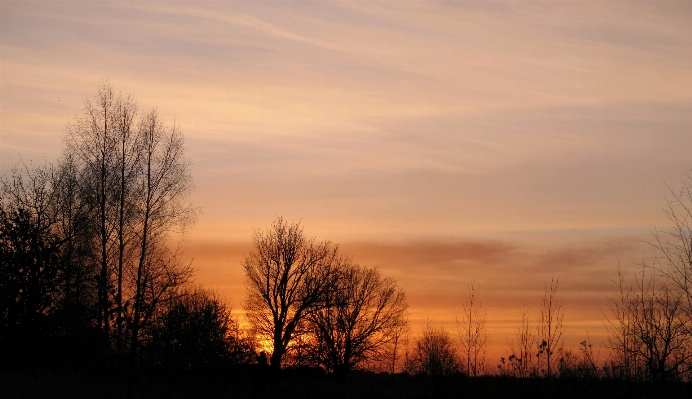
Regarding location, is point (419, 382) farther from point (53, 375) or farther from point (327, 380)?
point (53, 375)

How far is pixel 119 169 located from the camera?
38.6 m

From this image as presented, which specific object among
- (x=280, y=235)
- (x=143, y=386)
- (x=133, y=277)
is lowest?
(x=143, y=386)

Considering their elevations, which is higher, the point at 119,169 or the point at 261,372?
the point at 119,169

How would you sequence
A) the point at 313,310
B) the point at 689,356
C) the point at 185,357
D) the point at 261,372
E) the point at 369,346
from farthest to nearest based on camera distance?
1. the point at 369,346
2. the point at 313,310
3. the point at 185,357
4. the point at 261,372
5. the point at 689,356

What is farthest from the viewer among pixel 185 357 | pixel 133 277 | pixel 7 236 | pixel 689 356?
pixel 133 277

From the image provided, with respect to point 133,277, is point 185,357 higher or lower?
lower

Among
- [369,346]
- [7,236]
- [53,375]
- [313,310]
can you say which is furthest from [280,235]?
[53,375]

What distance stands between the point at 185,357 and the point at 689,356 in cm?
1521

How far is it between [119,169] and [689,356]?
29608mm

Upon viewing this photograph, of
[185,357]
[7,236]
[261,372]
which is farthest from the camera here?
[7,236]

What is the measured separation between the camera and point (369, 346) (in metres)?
62.7

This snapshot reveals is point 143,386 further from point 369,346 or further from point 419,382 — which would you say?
point 369,346

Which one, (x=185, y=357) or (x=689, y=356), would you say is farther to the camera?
(x=185, y=357)

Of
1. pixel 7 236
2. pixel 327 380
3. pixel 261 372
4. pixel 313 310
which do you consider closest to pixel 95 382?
pixel 261 372
